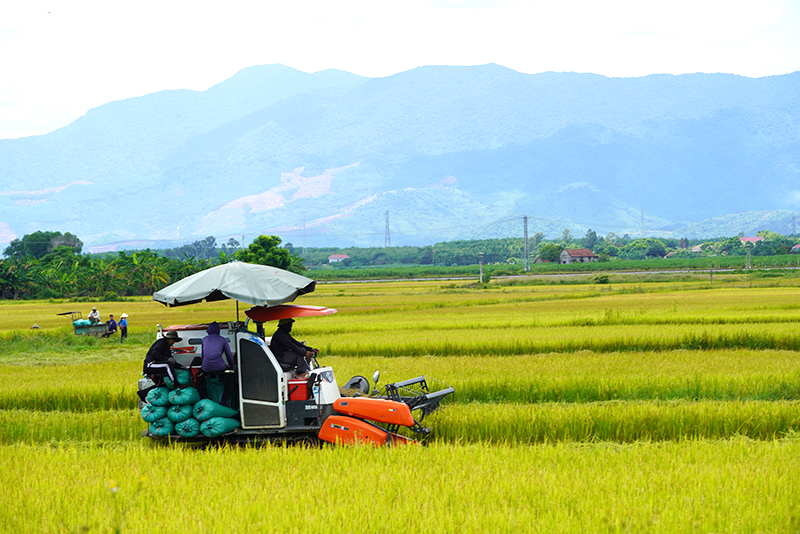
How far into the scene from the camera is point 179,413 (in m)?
9.91

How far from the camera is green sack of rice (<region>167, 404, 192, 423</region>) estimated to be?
9906 millimetres

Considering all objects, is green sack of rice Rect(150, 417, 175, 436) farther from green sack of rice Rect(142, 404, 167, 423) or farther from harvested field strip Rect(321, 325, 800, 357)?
harvested field strip Rect(321, 325, 800, 357)

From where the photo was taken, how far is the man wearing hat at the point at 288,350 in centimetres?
1002

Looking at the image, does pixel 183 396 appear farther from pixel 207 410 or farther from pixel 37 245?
pixel 37 245

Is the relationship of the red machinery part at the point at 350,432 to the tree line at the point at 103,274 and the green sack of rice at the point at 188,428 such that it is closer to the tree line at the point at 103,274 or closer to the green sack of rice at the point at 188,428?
the green sack of rice at the point at 188,428

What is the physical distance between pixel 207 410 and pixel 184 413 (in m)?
0.38

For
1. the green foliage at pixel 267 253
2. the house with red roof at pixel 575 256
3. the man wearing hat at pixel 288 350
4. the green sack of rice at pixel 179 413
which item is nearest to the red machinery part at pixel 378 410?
the man wearing hat at pixel 288 350

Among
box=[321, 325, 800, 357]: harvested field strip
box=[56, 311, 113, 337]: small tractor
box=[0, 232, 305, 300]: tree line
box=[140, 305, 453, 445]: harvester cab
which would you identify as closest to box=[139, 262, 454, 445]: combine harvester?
box=[140, 305, 453, 445]: harvester cab

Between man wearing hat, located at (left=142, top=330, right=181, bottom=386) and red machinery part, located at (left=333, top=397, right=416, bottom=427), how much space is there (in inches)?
99.6

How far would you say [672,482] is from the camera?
679cm


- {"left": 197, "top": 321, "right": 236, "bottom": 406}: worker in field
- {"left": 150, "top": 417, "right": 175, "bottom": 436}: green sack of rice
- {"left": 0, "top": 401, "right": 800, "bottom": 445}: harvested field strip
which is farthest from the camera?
{"left": 0, "top": 401, "right": 800, "bottom": 445}: harvested field strip

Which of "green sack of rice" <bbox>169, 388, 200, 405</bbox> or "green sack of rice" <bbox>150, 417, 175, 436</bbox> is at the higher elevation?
"green sack of rice" <bbox>169, 388, 200, 405</bbox>

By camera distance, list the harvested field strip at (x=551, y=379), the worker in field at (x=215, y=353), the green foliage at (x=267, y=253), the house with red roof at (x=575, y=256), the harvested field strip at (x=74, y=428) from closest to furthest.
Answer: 1. the worker in field at (x=215, y=353)
2. the harvested field strip at (x=74, y=428)
3. the harvested field strip at (x=551, y=379)
4. the green foliage at (x=267, y=253)
5. the house with red roof at (x=575, y=256)

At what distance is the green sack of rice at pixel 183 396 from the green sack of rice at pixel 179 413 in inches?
3.8
